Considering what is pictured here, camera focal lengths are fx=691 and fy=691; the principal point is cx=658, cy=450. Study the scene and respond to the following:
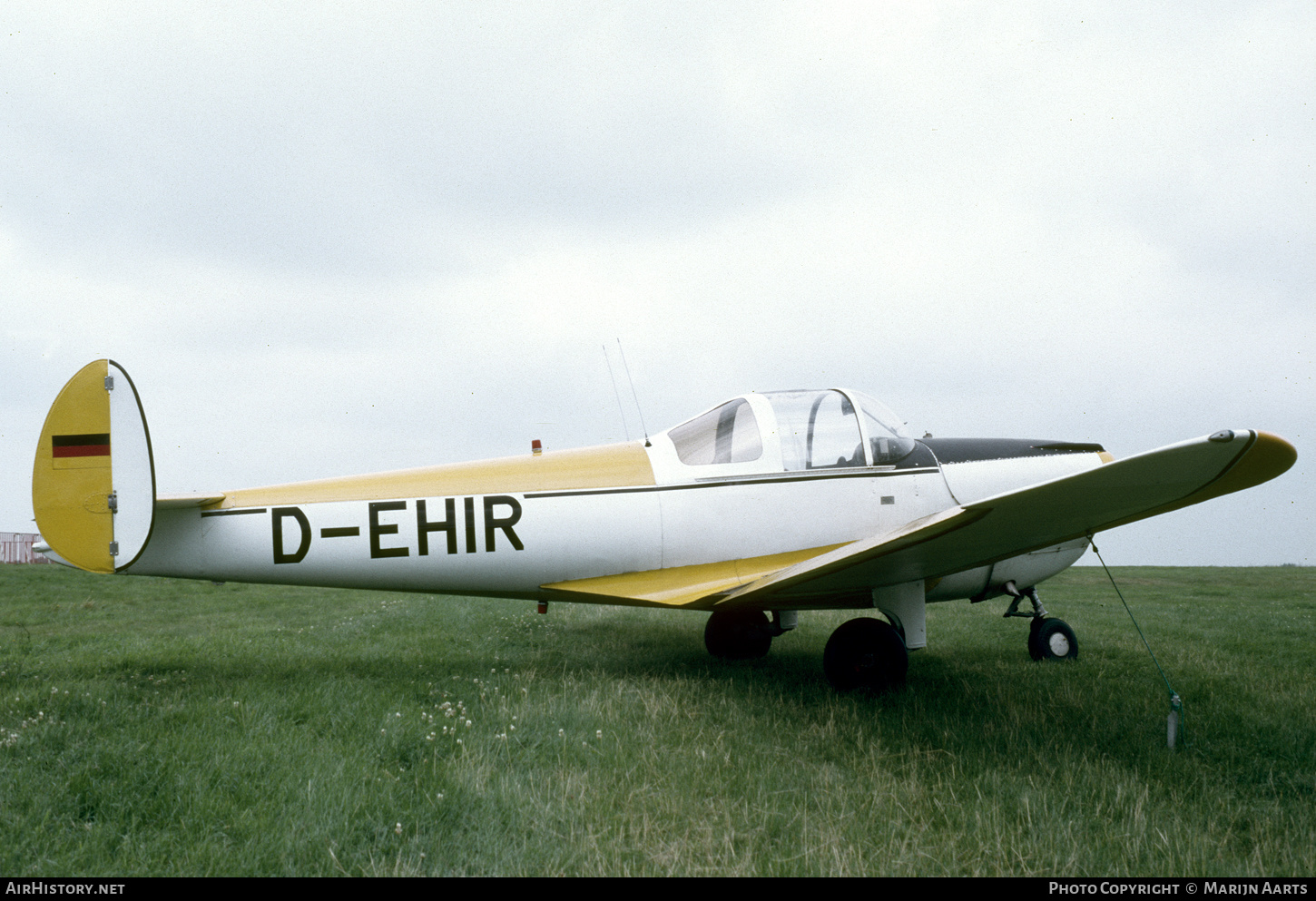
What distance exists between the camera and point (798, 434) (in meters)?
5.16

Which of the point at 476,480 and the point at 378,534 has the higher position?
the point at 476,480

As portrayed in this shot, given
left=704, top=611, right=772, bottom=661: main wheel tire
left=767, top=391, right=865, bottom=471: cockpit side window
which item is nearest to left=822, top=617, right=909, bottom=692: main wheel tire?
left=767, top=391, right=865, bottom=471: cockpit side window

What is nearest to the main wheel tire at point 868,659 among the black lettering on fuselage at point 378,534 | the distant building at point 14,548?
the black lettering on fuselage at point 378,534

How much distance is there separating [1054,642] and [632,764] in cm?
469

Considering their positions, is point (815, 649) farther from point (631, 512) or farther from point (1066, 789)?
point (1066, 789)

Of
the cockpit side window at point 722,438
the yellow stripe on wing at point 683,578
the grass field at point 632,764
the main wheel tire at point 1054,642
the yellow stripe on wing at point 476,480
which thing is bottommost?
the main wheel tire at point 1054,642

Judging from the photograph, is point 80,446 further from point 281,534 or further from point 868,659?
point 868,659

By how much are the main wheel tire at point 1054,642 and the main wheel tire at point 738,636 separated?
7.71 feet

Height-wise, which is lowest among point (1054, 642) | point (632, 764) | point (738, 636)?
point (1054, 642)

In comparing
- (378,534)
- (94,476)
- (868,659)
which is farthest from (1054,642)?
(94,476)

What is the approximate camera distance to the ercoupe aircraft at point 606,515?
4.50 meters

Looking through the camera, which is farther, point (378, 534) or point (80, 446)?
point (378, 534)

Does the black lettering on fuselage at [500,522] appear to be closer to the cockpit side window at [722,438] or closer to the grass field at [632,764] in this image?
the grass field at [632,764]
